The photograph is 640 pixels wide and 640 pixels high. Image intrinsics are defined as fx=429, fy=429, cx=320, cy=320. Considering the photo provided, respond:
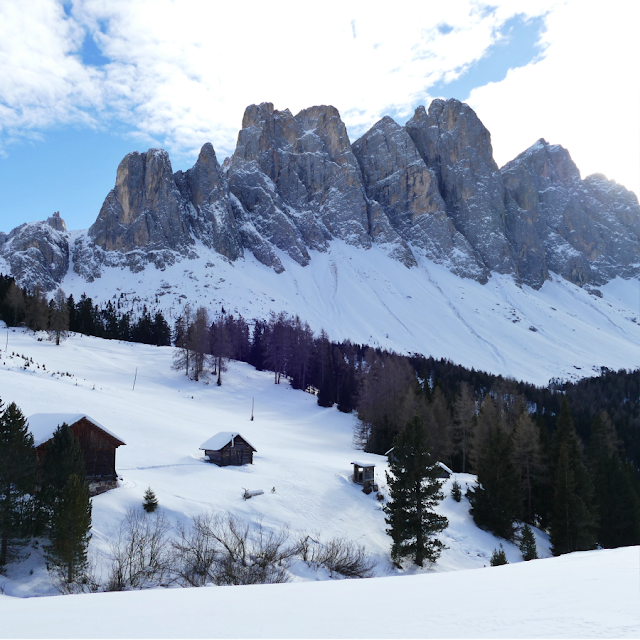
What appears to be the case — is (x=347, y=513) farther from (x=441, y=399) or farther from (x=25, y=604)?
(x=441, y=399)

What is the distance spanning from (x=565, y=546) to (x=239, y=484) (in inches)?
820

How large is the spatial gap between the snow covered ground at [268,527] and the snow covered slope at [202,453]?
129 mm

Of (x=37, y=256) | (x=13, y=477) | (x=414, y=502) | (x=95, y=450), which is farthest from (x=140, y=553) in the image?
(x=37, y=256)

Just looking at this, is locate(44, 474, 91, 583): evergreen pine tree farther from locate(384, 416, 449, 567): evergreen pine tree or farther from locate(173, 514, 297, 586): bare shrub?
locate(384, 416, 449, 567): evergreen pine tree

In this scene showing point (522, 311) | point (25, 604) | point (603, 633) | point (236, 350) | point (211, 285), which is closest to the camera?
point (603, 633)

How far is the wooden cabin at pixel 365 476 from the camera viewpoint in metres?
30.2

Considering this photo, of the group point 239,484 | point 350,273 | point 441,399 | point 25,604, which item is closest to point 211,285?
point 350,273

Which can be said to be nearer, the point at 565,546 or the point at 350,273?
the point at 565,546

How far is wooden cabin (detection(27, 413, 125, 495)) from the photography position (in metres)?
21.2

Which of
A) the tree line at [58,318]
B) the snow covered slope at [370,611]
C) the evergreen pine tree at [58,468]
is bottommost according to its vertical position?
the evergreen pine tree at [58,468]

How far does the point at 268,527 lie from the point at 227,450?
9299mm

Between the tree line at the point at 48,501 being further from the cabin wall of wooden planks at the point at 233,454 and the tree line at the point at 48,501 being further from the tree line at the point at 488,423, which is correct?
the tree line at the point at 488,423

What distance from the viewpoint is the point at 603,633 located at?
6234mm

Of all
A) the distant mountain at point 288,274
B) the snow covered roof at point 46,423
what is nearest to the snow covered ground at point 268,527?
the snow covered roof at point 46,423
